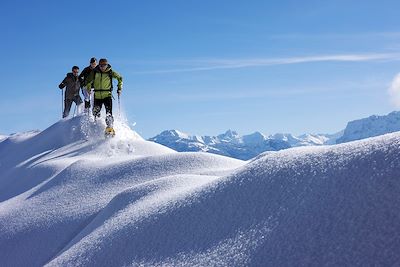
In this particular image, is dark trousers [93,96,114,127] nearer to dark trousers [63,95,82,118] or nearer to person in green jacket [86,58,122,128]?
person in green jacket [86,58,122,128]

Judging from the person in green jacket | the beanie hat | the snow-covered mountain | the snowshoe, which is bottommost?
the snow-covered mountain

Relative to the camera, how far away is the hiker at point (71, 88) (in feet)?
64.8

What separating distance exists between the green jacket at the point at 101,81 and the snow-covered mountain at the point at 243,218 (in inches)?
298

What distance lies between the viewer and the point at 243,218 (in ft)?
13.8

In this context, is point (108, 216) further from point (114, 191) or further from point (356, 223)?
point (356, 223)

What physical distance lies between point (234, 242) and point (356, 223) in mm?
1195

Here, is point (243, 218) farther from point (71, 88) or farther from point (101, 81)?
point (71, 88)

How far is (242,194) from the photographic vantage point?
4582mm

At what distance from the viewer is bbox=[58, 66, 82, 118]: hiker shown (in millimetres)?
19766

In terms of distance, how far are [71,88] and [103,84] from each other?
5.50 meters

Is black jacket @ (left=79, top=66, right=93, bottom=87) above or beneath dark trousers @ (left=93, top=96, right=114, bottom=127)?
above

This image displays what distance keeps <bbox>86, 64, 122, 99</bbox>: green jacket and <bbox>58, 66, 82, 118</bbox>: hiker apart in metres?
4.24

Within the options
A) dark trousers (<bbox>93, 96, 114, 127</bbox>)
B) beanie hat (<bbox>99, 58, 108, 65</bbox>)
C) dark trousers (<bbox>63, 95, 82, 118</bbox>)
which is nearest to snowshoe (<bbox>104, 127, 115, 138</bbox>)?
dark trousers (<bbox>93, 96, 114, 127</bbox>)

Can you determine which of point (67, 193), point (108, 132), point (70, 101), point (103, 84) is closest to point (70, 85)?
point (70, 101)
